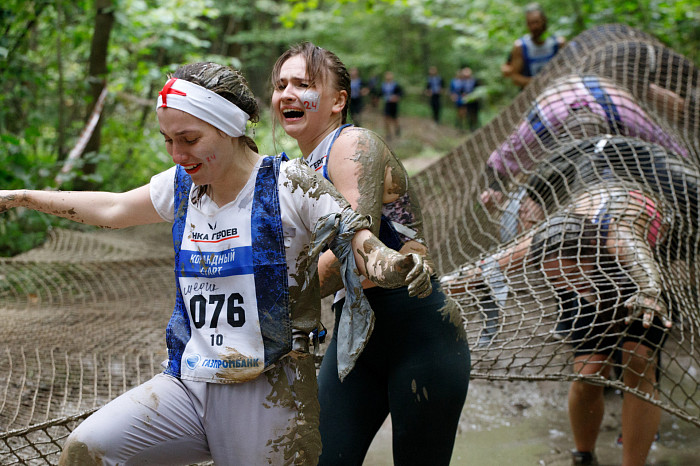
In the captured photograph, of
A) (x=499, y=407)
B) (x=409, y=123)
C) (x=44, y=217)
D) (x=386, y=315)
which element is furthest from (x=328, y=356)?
(x=409, y=123)

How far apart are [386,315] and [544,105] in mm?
2463

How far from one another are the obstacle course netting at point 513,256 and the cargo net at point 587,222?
0.01 m

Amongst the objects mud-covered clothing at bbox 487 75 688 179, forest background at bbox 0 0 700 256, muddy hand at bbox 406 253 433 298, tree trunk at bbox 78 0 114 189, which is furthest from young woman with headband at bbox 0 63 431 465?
tree trunk at bbox 78 0 114 189

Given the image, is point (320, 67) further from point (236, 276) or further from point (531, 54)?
point (531, 54)

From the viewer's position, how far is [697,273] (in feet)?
9.02

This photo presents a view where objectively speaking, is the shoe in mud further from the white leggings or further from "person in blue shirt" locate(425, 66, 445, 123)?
"person in blue shirt" locate(425, 66, 445, 123)

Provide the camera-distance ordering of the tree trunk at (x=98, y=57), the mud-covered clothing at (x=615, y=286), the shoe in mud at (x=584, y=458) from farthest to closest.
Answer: the tree trunk at (x=98, y=57), the shoe in mud at (x=584, y=458), the mud-covered clothing at (x=615, y=286)

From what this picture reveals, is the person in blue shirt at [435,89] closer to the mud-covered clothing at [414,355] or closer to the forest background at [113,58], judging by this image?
the forest background at [113,58]

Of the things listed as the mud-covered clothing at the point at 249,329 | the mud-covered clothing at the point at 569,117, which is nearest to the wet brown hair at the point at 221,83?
the mud-covered clothing at the point at 249,329

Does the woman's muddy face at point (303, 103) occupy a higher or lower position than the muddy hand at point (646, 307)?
higher

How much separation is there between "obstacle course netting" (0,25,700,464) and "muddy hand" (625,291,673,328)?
2cm

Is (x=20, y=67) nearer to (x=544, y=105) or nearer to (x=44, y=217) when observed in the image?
(x=44, y=217)

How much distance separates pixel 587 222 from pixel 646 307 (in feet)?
1.86

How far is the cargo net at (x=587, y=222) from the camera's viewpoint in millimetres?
2264
